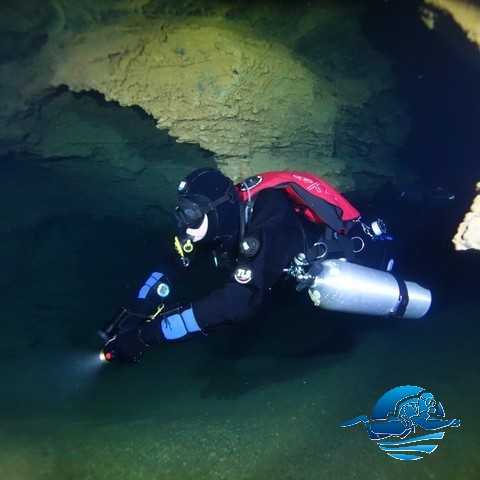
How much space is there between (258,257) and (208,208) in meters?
0.49

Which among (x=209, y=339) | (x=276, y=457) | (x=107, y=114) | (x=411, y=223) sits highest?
(x=107, y=114)

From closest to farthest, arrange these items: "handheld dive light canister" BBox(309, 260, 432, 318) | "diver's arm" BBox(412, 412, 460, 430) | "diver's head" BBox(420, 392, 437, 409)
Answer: "diver's arm" BBox(412, 412, 460, 430)
"diver's head" BBox(420, 392, 437, 409)
"handheld dive light canister" BBox(309, 260, 432, 318)

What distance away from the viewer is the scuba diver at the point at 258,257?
278 cm

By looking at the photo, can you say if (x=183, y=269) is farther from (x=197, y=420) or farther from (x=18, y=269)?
(x=18, y=269)

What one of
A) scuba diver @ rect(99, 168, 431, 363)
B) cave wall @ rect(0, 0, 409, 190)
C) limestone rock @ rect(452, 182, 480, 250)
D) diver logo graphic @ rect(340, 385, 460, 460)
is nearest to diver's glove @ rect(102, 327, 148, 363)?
scuba diver @ rect(99, 168, 431, 363)

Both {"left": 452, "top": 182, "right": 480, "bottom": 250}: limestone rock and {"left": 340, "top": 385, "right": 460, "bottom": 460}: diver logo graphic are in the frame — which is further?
{"left": 452, "top": 182, "right": 480, "bottom": 250}: limestone rock

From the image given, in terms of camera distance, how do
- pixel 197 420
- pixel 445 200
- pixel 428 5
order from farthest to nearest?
pixel 445 200 < pixel 428 5 < pixel 197 420

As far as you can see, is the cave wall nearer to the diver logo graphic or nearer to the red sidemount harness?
the red sidemount harness

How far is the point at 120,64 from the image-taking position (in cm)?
388

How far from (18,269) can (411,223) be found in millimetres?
4798

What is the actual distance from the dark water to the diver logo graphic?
0.06m

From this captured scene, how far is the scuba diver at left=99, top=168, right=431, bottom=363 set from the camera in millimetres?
2779

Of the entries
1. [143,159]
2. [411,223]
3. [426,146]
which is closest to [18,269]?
[143,159]

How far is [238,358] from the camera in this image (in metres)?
3.99
